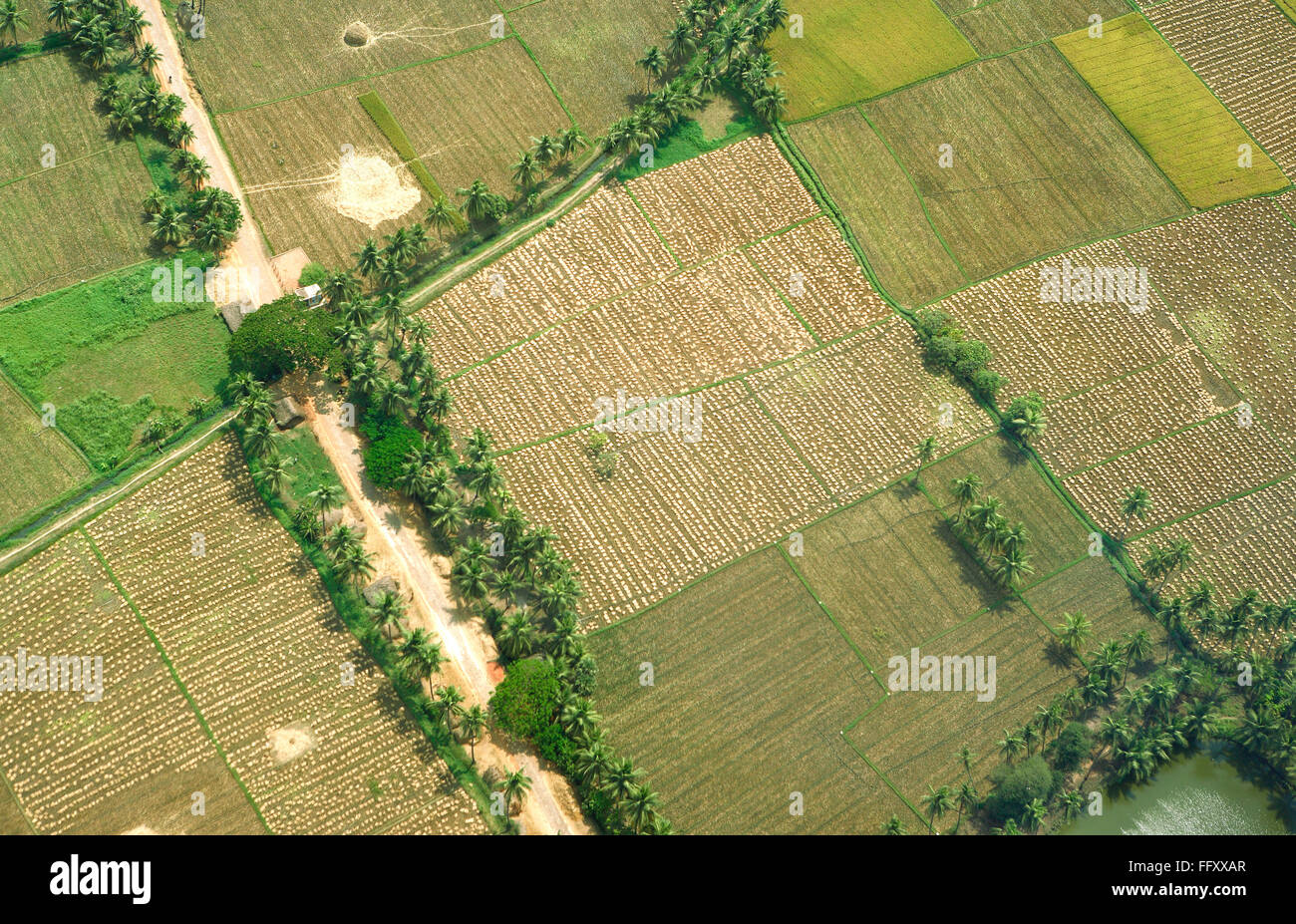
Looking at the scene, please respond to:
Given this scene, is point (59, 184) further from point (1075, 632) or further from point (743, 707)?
point (1075, 632)

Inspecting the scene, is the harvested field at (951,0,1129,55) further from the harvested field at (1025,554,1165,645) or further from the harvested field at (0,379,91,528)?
the harvested field at (0,379,91,528)

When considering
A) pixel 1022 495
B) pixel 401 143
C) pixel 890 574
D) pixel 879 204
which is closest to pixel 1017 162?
pixel 879 204

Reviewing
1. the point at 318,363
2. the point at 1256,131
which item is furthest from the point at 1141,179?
the point at 318,363

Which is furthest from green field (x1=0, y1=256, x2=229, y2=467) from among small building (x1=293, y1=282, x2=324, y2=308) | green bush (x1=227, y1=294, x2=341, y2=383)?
small building (x1=293, y1=282, x2=324, y2=308)

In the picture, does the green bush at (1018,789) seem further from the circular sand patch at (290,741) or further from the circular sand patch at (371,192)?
the circular sand patch at (371,192)

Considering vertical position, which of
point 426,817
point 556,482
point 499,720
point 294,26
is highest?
point 294,26

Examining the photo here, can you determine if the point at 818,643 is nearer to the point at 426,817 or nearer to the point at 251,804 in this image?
the point at 426,817
